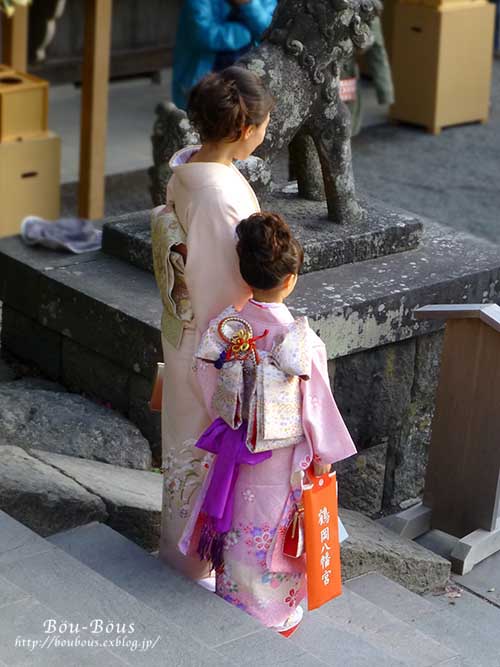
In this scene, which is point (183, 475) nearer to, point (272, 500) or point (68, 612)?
point (272, 500)

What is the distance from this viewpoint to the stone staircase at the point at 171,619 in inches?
106

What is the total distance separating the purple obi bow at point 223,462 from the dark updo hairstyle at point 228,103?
722 mm

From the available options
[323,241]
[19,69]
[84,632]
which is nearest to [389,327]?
[323,241]

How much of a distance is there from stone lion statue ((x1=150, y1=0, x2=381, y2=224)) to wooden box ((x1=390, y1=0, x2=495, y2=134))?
4985mm

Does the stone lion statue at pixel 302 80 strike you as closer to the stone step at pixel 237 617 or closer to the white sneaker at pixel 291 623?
the stone step at pixel 237 617

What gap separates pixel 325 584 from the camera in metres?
3.08

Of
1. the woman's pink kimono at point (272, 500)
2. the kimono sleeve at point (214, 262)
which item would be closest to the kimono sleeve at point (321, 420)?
the woman's pink kimono at point (272, 500)

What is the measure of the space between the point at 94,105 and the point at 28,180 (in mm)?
570

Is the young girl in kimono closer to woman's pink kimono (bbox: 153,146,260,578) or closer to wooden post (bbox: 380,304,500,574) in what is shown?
woman's pink kimono (bbox: 153,146,260,578)

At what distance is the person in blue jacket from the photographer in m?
6.77

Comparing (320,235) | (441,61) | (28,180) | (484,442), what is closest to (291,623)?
(484,442)

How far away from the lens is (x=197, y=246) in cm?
305

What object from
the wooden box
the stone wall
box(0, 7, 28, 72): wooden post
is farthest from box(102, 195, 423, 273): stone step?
the wooden box

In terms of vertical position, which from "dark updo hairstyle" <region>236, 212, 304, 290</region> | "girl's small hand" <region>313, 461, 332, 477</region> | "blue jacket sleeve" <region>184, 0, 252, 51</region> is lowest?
"girl's small hand" <region>313, 461, 332, 477</region>
